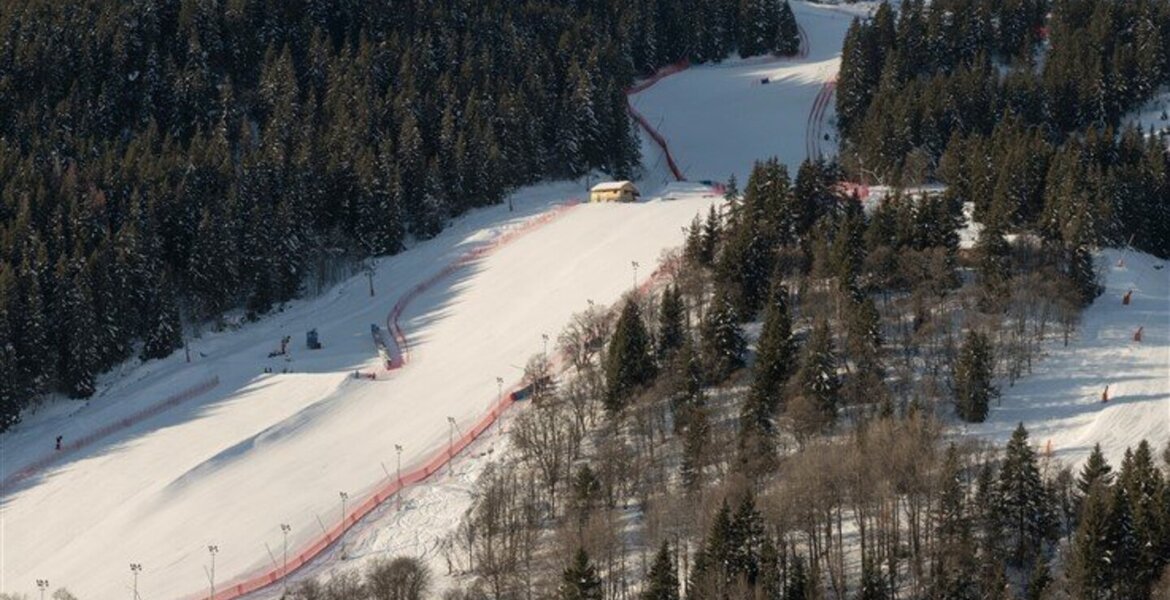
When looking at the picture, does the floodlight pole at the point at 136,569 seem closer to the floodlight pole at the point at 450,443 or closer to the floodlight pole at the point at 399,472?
the floodlight pole at the point at 399,472

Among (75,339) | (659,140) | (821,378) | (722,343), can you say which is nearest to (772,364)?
(821,378)

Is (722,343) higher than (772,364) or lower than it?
higher

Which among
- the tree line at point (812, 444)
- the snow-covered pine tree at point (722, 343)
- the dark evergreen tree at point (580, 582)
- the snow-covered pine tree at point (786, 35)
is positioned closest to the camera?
the dark evergreen tree at point (580, 582)

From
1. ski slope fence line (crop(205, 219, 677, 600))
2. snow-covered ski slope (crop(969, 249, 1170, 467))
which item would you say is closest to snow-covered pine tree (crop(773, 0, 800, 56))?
ski slope fence line (crop(205, 219, 677, 600))

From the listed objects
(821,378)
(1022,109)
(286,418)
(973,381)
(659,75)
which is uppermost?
(659,75)

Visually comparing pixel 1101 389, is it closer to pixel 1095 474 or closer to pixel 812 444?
pixel 1095 474

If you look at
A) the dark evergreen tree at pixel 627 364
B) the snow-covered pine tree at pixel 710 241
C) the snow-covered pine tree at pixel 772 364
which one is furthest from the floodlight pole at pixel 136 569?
the snow-covered pine tree at pixel 710 241
